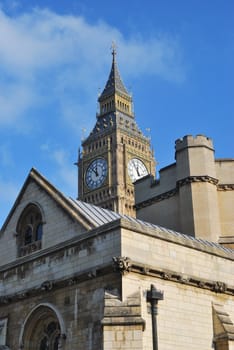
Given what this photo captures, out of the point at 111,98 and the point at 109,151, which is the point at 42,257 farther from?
the point at 111,98

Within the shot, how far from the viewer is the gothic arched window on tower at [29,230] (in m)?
28.6

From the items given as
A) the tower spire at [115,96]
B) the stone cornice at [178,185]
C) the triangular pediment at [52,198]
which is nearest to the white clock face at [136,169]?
the tower spire at [115,96]

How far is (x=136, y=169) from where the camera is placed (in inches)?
4678

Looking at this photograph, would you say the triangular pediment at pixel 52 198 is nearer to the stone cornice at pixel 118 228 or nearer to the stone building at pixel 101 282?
the stone building at pixel 101 282

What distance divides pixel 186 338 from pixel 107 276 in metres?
4.01

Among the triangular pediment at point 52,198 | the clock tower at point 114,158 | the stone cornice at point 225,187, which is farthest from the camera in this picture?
the clock tower at point 114,158

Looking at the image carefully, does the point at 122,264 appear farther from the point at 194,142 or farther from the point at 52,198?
the point at 194,142

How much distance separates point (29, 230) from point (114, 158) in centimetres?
8753

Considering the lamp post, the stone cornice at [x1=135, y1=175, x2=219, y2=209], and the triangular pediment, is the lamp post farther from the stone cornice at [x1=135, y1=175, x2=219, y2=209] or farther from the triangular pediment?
the stone cornice at [x1=135, y1=175, x2=219, y2=209]

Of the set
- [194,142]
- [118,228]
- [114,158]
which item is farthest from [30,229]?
[114,158]

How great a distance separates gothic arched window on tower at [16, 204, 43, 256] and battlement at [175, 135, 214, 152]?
1221 centimetres

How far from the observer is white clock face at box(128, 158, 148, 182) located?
117438mm

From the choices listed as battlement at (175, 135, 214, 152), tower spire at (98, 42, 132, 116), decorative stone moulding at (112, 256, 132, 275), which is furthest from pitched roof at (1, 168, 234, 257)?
tower spire at (98, 42, 132, 116)

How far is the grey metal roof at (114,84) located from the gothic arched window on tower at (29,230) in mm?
103047
